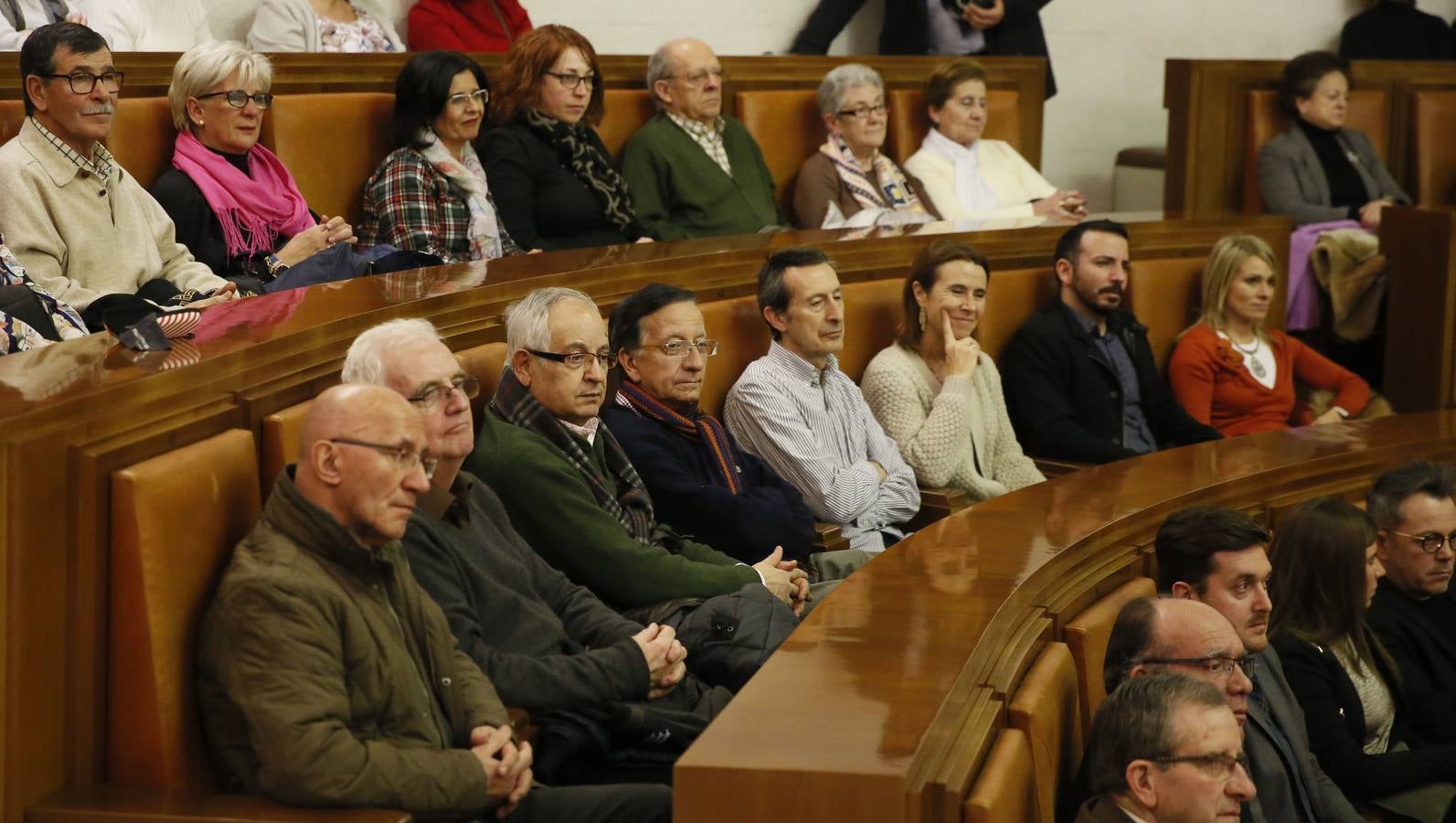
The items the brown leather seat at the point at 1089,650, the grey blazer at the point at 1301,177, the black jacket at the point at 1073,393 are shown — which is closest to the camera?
the brown leather seat at the point at 1089,650

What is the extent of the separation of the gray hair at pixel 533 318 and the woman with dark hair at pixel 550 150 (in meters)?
1.47

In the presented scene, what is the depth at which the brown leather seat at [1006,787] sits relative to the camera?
1755 millimetres

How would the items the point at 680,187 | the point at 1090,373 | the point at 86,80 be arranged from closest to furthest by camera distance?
the point at 86,80
the point at 1090,373
the point at 680,187

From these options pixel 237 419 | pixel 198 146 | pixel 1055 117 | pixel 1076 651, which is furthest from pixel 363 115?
pixel 1055 117

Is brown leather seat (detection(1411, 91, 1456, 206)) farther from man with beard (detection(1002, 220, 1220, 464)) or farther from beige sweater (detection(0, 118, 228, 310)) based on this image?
beige sweater (detection(0, 118, 228, 310))

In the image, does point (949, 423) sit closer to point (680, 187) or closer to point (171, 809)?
point (680, 187)

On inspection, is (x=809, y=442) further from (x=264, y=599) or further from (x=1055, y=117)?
(x=1055, y=117)

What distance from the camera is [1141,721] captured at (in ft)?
6.78

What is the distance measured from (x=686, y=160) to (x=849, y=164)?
56 centimetres

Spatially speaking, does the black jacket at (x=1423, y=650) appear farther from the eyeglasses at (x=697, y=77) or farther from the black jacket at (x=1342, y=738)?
the eyeglasses at (x=697, y=77)

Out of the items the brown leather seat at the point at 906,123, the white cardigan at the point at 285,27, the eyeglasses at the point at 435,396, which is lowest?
the eyeglasses at the point at 435,396

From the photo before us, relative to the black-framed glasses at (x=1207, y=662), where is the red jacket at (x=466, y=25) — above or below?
above

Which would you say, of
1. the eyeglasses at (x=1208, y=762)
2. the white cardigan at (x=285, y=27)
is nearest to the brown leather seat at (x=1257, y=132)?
the white cardigan at (x=285, y=27)

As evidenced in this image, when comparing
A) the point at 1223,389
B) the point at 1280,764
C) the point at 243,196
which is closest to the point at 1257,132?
the point at 1223,389
